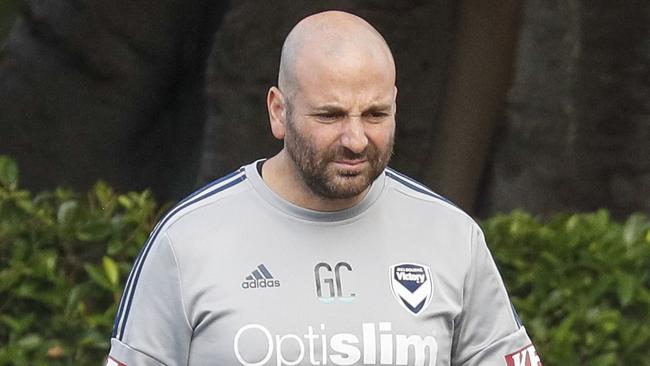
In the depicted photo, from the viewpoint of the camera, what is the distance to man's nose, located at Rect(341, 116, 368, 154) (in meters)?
3.63

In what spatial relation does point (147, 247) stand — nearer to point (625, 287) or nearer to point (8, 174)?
point (8, 174)

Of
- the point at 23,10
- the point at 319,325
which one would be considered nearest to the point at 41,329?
the point at 319,325

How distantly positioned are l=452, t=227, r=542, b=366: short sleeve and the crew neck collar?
259 mm

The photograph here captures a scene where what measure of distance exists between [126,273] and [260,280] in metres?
2.17

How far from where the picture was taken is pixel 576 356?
623cm

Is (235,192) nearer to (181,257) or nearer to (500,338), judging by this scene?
(181,257)

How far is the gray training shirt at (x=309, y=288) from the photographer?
12.2ft

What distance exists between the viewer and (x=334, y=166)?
3.69 metres

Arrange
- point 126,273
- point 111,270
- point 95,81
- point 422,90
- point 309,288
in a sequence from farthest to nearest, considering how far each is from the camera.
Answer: point 95,81 < point 422,90 < point 126,273 < point 111,270 < point 309,288

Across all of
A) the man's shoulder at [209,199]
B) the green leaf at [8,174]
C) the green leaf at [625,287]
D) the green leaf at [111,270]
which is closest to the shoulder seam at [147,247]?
the man's shoulder at [209,199]

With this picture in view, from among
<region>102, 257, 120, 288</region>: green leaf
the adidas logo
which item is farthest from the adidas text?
<region>102, 257, 120, 288</region>: green leaf

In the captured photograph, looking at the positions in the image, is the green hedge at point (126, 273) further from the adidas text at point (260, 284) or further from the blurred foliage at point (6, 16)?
the blurred foliage at point (6, 16)

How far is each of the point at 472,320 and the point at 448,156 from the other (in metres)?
4.15

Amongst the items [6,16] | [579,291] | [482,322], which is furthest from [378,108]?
[6,16]
